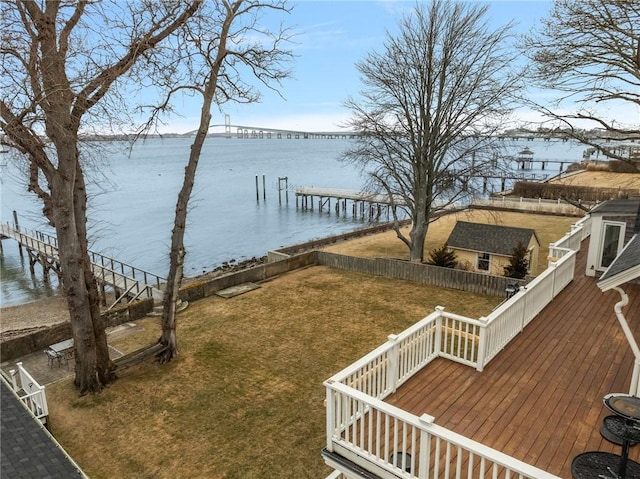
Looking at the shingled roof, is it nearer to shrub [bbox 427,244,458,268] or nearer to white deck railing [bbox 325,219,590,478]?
shrub [bbox 427,244,458,268]

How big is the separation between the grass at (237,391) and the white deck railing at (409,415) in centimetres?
203

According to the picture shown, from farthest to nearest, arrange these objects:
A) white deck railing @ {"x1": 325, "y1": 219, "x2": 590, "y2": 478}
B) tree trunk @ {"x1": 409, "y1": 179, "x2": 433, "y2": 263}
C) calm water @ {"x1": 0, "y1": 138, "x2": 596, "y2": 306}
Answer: calm water @ {"x1": 0, "y1": 138, "x2": 596, "y2": 306}
tree trunk @ {"x1": 409, "y1": 179, "x2": 433, "y2": 263}
white deck railing @ {"x1": 325, "y1": 219, "x2": 590, "y2": 478}

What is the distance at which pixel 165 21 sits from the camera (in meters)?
9.02

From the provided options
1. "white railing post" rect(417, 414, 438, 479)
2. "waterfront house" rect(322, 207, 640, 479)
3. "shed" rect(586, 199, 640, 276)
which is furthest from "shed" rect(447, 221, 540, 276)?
"white railing post" rect(417, 414, 438, 479)

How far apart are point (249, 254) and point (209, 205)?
2308cm

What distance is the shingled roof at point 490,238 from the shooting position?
17.1 m

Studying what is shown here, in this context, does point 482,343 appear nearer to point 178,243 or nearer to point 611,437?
point 611,437

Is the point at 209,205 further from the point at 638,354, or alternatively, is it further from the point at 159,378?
the point at 638,354

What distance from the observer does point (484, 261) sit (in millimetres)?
18047

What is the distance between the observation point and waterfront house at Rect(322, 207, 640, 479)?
4668 millimetres

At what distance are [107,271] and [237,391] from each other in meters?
17.1

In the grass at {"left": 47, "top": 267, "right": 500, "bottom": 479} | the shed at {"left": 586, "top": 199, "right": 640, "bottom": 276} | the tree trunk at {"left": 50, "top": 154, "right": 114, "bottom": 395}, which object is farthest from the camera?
the shed at {"left": 586, "top": 199, "right": 640, "bottom": 276}

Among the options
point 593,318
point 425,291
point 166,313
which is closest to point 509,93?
point 425,291

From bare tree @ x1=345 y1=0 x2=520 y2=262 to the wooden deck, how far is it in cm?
1141
